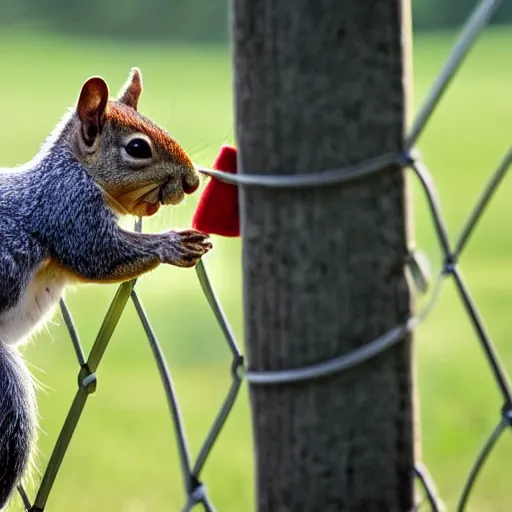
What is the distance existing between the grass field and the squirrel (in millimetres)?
37

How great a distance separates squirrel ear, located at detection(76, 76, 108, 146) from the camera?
0.99m

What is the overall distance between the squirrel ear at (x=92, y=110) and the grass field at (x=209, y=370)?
9 centimetres

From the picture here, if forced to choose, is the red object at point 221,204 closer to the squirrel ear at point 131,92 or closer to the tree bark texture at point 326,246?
the tree bark texture at point 326,246

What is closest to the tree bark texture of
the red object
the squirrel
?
the red object

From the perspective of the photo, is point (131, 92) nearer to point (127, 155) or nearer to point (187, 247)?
point (127, 155)

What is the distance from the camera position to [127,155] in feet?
3.26

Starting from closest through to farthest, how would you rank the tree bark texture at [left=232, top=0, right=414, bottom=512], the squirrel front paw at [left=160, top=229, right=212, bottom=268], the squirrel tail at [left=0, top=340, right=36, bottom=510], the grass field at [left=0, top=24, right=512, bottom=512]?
1. the tree bark texture at [left=232, top=0, right=414, bottom=512]
2. the squirrel front paw at [left=160, top=229, right=212, bottom=268]
3. the squirrel tail at [left=0, top=340, right=36, bottom=510]
4. the grass field at [left=0, top=24, right=512, bottom=512]

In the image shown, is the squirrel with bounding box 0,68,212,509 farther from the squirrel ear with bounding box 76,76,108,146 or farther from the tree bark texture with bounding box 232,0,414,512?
the tree bark texture with bounding box 232,0,414,512

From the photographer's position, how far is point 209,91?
33.7 feet

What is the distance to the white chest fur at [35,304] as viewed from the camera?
3.24 feet

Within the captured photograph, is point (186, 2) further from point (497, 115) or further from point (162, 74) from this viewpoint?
point (497, 115)

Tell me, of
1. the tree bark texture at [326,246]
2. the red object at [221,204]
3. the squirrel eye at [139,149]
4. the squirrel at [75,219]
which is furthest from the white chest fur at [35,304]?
the tree bark texture at [326,246]

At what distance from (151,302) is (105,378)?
52.4 inches

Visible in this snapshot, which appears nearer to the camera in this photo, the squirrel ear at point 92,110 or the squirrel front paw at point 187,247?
the squirrel front paw at point 187,247
